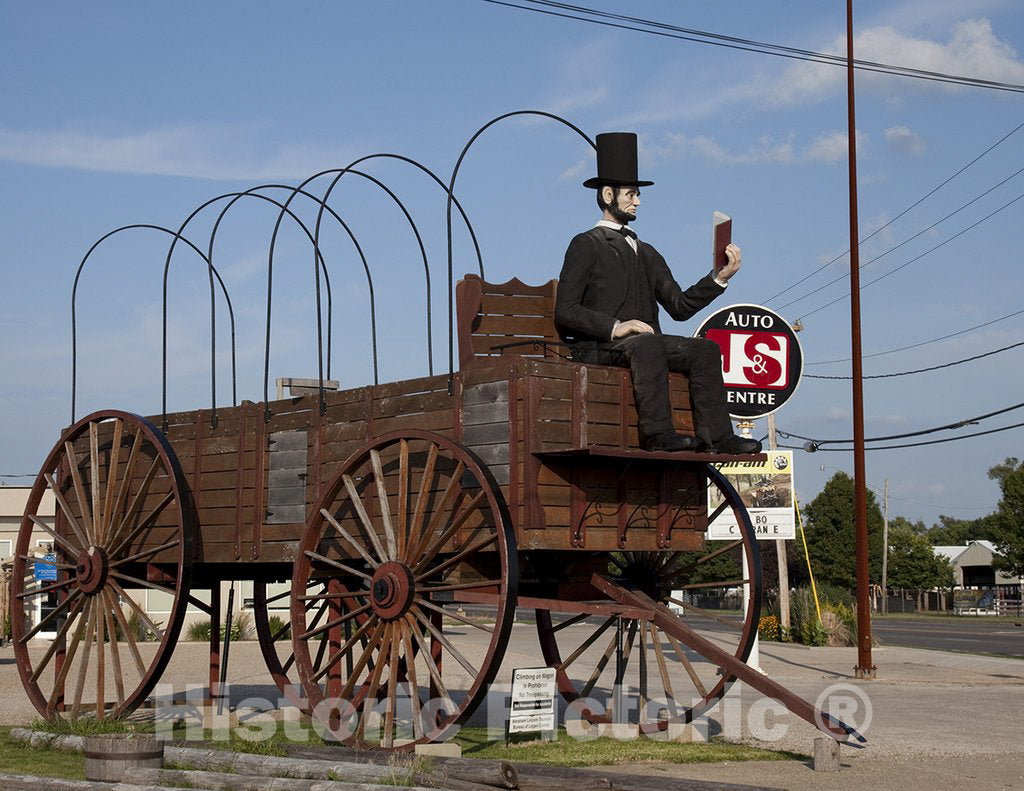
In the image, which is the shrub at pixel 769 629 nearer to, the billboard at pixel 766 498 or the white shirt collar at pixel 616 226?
the billboard at pixel 766 498

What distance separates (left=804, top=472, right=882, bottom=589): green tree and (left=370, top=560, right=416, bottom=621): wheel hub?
58.1 metres

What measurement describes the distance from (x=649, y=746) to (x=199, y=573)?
470 cm

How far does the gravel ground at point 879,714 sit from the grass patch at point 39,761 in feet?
8.83

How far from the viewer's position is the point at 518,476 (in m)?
9.19

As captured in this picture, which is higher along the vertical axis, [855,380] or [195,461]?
[855,380]

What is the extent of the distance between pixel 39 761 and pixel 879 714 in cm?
793

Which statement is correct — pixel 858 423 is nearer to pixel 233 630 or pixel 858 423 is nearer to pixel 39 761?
pixel 39 761

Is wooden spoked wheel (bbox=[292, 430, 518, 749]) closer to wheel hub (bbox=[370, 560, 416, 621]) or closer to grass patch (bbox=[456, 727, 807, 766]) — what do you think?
wheel hub (bbox=[370, 560, 416, 621])

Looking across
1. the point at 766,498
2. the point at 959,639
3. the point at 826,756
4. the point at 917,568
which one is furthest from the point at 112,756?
the point at 917,568

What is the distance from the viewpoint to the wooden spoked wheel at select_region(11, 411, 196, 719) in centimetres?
1119

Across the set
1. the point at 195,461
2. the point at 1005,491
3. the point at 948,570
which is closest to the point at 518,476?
the point at 195,461

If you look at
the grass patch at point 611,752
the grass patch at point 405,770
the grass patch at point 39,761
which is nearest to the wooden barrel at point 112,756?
the grass patch at point 39,761

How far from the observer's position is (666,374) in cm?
939

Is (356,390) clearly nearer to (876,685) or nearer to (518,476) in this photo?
(518,476)
